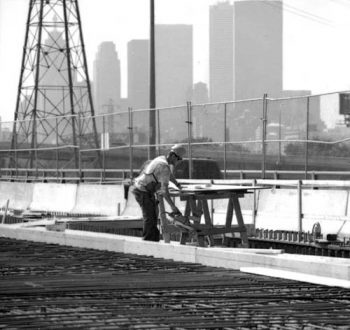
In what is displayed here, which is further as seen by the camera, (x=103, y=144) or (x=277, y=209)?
(x=103, y=144)

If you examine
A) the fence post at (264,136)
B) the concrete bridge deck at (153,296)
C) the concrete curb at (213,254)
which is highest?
the fence post at (264,136)

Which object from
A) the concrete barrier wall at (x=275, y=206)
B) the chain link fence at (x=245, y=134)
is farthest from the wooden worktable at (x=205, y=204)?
the chain link fence at (x=245, y=134)

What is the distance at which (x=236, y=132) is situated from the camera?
96.4 feet

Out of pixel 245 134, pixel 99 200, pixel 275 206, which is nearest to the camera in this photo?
pixel 275 206

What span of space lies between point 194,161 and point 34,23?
34.2 metres

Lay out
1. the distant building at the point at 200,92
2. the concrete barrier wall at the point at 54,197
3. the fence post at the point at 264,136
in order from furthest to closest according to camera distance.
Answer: the distant building at the point at 200,92
the concrete barrier wall at the point at 54,197
the fence post at the point at 264,136

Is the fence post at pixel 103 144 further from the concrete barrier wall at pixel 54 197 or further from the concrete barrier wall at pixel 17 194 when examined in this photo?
the concrete barrier wall at pixel 17 194

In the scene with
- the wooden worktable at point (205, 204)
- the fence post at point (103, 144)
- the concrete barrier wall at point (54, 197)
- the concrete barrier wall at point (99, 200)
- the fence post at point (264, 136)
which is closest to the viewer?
the wooden worktable at point (205, 204)

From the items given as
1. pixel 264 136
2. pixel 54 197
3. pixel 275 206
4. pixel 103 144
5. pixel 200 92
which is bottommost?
pixel 275 206

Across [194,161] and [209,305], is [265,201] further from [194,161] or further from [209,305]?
[209,305]

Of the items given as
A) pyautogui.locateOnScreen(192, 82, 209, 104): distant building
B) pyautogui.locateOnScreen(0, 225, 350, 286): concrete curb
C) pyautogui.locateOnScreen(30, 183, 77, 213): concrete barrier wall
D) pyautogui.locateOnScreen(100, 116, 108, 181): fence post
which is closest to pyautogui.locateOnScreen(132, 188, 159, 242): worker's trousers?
pyautogui.locateOnScreen(0, 225, 350, 286): concrete curb

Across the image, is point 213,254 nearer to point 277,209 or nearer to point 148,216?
point 148,216

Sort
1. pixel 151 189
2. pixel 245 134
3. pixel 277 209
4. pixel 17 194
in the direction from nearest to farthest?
pixel 151 189, pixel 277 209, pixel 245 134, pixel 17 194

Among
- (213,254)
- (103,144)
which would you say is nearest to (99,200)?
(103,144)
